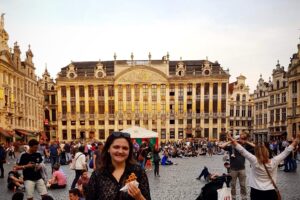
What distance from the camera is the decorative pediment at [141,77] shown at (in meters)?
65.8

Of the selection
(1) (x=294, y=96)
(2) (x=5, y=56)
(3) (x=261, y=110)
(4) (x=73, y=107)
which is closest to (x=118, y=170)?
(2) (x=5, y=56)

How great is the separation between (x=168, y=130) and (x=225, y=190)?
60306 millimetres

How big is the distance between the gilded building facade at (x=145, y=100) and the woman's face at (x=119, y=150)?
62.6 m

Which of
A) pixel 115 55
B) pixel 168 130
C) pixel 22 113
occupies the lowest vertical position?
pixel 168 130

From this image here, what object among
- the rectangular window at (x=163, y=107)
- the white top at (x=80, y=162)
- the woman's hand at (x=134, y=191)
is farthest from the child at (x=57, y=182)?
the rectangular window at (x=163, y=107)

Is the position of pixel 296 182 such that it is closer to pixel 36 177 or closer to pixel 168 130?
pixel 36 177

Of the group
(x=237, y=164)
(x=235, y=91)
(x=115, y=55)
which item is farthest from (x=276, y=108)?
(x=237, y=164)

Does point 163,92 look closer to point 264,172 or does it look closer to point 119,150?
point 264,172

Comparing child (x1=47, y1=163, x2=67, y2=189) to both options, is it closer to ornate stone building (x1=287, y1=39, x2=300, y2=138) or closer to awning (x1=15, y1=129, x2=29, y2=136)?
awning (x1=15, y1=129, x2=29, y2=136)

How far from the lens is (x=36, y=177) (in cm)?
714

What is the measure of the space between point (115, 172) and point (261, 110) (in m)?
61.1

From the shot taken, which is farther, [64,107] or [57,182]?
[64,107]

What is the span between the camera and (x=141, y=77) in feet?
216

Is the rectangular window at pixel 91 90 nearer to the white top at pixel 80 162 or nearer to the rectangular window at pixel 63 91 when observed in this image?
the rectangular window at pixel 63 91
